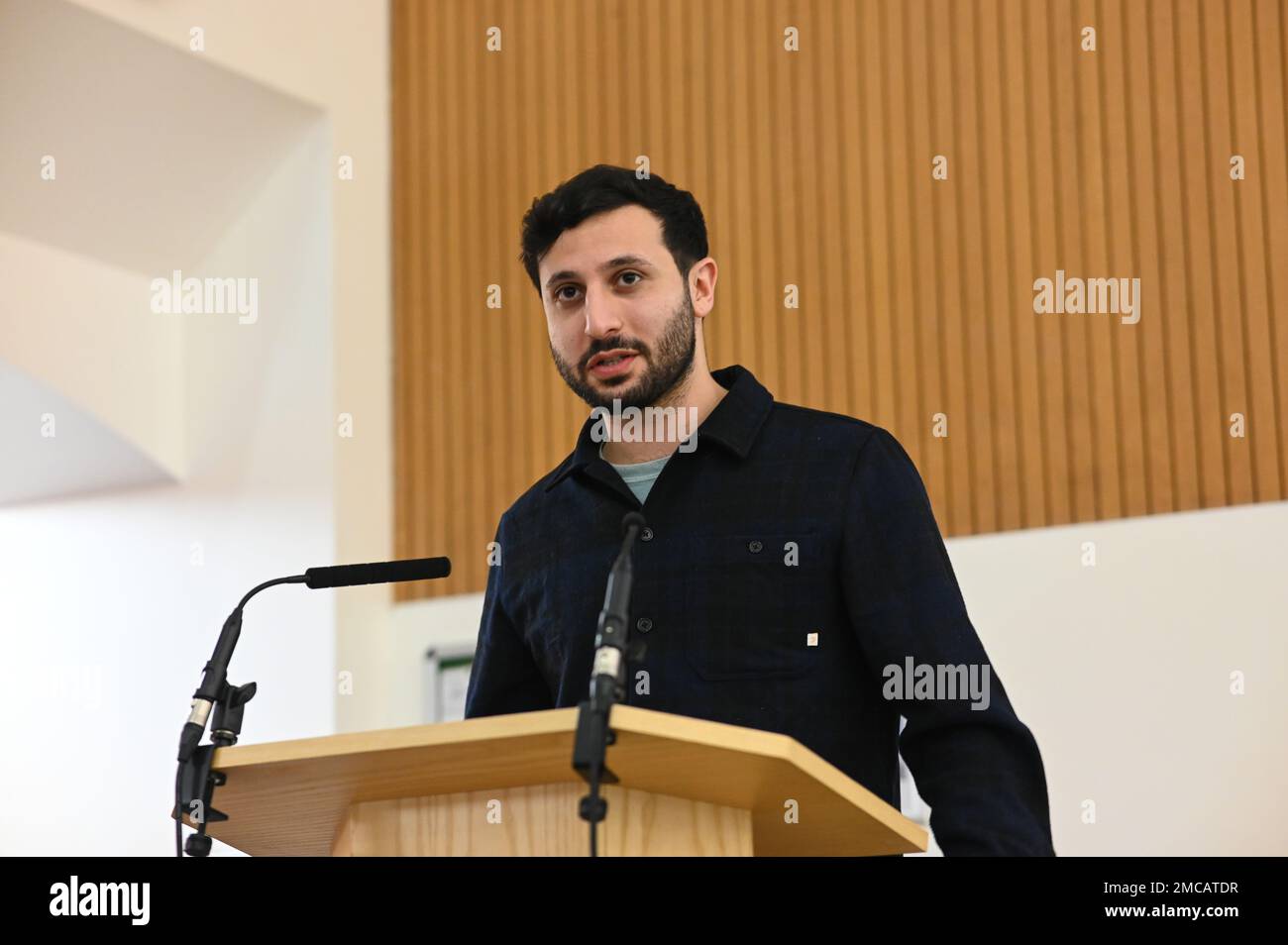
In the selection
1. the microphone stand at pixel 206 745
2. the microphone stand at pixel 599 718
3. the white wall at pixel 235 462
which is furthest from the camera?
the white wall at pixel 235 462

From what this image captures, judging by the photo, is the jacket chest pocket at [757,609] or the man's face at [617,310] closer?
the jacket chest pocket at [757,609]

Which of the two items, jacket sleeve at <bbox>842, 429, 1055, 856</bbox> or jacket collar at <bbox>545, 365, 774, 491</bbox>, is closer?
jacket sleeve at <bbox>842, 429, 1055, 856</bbox>

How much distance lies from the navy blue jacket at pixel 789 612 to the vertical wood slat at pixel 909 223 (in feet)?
8.42

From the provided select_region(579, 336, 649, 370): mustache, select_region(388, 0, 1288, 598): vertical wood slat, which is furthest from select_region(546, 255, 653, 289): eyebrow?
select_region(388, 0, 1288, 598): vertical wood slat

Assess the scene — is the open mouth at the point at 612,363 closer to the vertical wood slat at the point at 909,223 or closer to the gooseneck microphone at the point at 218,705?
the gooseneck microphone at the point at 218,705

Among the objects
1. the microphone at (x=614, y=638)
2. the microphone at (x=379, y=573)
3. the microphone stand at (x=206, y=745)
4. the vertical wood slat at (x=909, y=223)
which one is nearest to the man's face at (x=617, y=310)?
the microphone at (x=379, y=573)

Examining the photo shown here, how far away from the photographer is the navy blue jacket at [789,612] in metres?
1.93

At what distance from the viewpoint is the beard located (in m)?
2.32

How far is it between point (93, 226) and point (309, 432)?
3.47 feet

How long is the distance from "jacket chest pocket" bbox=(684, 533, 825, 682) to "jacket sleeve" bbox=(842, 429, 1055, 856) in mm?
64

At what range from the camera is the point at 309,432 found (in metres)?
5.84

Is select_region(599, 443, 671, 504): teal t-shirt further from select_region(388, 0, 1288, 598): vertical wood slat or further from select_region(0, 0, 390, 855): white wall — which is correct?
select_region(0, 0, 390, 855): white wall
